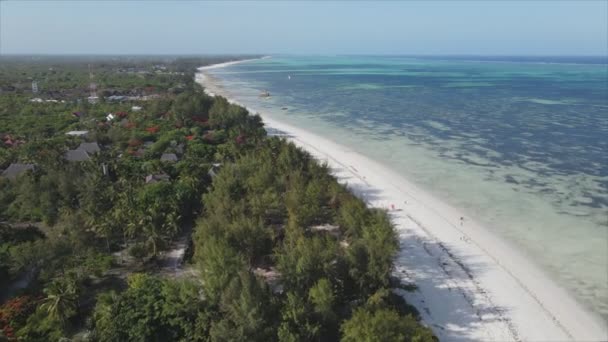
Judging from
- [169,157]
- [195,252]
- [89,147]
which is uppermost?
[89,147]

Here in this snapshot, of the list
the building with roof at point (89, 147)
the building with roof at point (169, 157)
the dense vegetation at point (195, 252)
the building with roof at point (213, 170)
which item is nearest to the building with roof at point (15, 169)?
the dense vegetation at point (195, 252)

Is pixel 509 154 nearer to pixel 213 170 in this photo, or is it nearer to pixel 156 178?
pixel 213 170

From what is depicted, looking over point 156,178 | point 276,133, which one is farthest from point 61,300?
point 276,133

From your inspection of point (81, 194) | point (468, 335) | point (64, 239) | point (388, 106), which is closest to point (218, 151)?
point (81, 194)

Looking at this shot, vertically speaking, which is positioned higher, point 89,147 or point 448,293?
point 89,147

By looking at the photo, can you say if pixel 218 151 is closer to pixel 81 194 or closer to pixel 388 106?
pixel 81 194

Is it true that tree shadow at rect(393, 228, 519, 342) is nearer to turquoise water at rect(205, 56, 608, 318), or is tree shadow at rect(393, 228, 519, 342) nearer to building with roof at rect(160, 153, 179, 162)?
turquoise water at rect(205, 56, 608, 318)

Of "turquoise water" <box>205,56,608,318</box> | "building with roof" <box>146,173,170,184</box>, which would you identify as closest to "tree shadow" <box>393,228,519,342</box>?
"turquoise water" <box>205,56,608,318</box>
